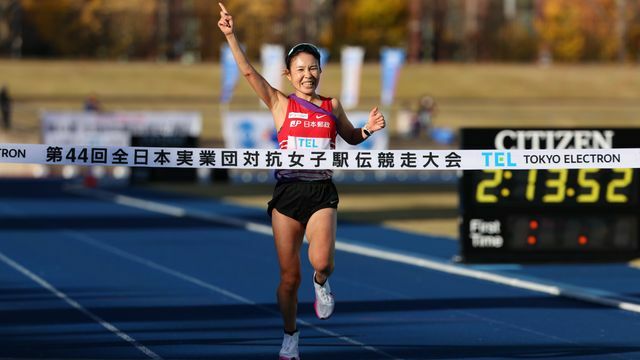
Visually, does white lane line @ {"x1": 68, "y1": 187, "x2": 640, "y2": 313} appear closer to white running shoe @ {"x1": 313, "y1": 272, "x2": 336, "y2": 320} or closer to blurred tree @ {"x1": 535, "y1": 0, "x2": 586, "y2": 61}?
white running shoe @ {"x1": 313, "y1": 272, "x2": 336, "y2": 320}

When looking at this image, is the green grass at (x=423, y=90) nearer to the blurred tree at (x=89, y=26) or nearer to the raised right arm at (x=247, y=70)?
the blurred tree at (x=89, y=26)

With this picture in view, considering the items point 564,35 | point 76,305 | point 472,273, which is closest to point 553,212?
point 472,273

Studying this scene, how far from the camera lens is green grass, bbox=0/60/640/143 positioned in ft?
229

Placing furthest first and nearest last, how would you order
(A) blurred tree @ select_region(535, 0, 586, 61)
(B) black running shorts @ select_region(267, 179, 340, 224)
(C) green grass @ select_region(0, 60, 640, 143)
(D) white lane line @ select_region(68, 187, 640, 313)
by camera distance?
(A) blurred tree @ select_region(535, 0, 586, 61)
(C) green grass @ select_region(0, 60, 640, 143)
(D) white lane line @ select_region(68, 187, 640, 313)
(B) black running shorts @ select_region(267, 179, 340, 224)

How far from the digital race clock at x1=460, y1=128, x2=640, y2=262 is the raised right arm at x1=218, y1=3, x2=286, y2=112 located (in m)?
9.02

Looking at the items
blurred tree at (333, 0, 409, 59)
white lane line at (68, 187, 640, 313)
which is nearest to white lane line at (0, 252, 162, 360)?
white lane line at (68, 187, 640, 313)

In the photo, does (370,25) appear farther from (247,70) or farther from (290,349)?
(290,349)

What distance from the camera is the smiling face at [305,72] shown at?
10.3 meters

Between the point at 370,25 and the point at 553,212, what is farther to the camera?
the point at 370,25

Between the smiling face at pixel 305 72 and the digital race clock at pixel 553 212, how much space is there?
903 cm

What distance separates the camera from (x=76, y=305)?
14.6m

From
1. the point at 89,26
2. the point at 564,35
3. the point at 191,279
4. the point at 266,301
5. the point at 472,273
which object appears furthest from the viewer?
the point at 564,35

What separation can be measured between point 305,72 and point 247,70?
383 millimetres

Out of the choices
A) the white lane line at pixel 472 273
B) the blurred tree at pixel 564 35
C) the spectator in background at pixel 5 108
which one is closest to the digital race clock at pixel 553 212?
the white lane line at pixel 472 273
